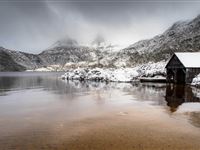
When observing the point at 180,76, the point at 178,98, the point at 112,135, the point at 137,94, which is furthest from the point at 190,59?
the point at 112,135

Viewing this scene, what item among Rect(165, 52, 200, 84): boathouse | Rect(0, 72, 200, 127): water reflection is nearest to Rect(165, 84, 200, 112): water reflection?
Rect(0, 72, 200, 127): water reflection

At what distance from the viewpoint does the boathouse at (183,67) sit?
4575 cm

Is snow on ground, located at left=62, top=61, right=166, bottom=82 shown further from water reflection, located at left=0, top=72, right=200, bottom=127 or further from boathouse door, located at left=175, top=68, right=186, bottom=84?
water reflection, located at left=0, top=72, right=200, bottom=127

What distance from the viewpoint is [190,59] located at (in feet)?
157

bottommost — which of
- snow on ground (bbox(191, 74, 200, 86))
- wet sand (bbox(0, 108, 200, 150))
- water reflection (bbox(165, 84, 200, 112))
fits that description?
Answer: wet sand (bbox(0, 108, 200, 150))

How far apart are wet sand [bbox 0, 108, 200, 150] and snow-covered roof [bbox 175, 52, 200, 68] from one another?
31.9 meters

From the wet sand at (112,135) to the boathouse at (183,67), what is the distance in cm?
3137

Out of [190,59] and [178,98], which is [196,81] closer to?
[190,59]

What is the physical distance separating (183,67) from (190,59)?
3077 mm

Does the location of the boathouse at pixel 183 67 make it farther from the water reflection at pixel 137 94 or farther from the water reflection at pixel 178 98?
the water reflection at pixel 178 98

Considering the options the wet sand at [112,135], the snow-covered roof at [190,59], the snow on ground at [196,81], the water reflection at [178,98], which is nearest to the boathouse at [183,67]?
the snow-covered roof at [190,59]

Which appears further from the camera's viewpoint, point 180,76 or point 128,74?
point 128,74

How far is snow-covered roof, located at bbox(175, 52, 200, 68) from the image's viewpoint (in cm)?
4603

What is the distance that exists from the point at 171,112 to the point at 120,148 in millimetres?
10244
